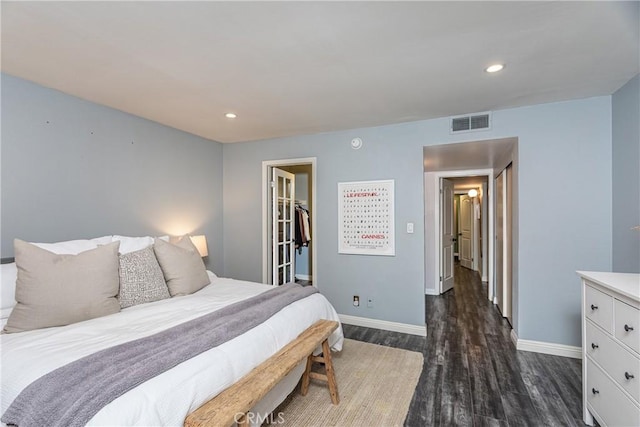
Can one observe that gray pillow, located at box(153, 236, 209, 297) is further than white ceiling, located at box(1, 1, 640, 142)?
Yes

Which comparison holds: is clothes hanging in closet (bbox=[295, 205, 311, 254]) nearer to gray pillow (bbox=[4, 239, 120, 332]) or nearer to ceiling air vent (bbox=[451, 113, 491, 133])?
ceiling air vent (bbox=[451, 113, 491, 133])

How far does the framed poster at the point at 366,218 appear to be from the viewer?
3.44 m

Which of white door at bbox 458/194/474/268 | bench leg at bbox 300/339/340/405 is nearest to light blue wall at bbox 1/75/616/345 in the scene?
bench leg at bbox 300/339/340/405

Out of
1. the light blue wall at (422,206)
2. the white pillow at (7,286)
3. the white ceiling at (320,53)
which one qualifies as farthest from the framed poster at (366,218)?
the white pillow at (7,286)

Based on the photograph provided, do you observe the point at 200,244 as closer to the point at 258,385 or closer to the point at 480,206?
the point at 258,385

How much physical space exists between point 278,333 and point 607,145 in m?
3.21

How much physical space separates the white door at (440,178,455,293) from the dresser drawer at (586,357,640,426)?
3.23m

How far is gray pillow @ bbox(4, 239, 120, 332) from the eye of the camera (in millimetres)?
1636

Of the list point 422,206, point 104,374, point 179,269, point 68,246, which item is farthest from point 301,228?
point 104,374

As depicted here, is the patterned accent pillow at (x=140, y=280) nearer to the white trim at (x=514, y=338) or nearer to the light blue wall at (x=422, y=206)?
the light blue wall at (x=422, y=206)

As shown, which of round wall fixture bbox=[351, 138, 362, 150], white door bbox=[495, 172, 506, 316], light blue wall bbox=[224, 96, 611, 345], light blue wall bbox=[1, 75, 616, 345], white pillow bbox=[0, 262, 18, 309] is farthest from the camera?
white door bbox=[495, 172, 506, 316]

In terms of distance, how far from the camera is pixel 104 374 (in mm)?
1165

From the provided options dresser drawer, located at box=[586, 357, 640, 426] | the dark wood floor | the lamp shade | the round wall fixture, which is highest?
the round wall fixture

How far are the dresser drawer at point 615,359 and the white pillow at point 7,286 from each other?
11.2ft
